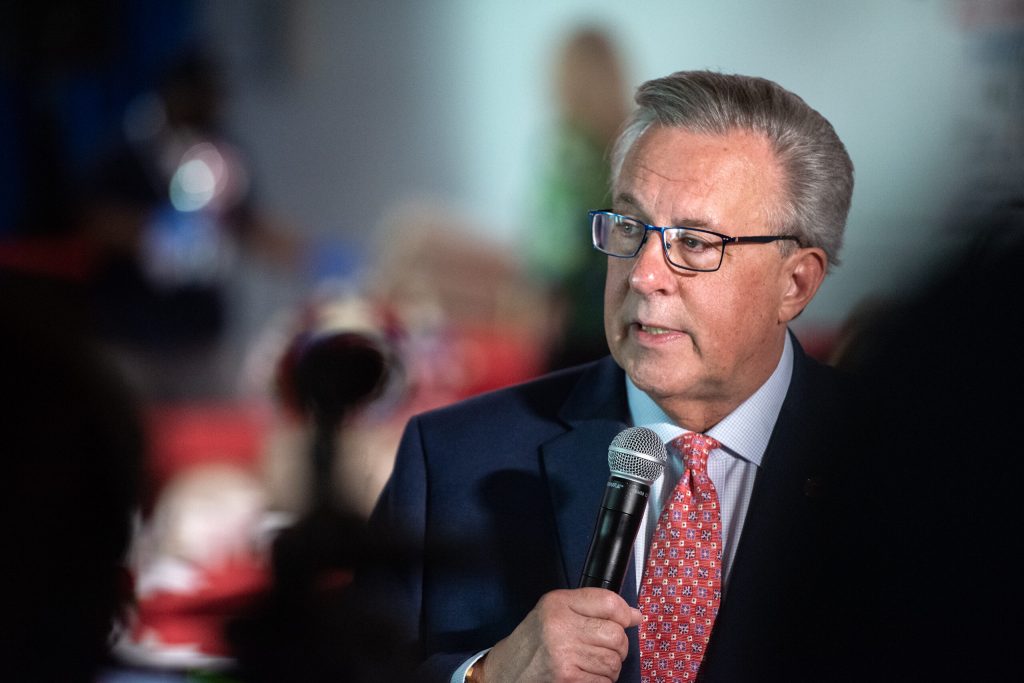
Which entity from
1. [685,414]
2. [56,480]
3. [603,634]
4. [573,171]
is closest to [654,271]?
[685,414]

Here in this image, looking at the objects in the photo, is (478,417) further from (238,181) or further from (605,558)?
(238,181)

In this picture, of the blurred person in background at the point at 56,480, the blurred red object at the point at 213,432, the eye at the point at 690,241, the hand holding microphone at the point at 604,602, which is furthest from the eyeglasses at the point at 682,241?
the blurred red object at the point at 213,432

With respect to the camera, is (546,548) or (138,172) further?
(138,172)

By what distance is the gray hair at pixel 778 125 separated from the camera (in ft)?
4.59

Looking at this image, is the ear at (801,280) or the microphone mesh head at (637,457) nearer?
the microphone mesh head at (637,457)

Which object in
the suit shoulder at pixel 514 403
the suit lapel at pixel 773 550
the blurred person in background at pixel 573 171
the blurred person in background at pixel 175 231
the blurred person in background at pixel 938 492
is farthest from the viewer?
the blurred person in background at pixel 175 231

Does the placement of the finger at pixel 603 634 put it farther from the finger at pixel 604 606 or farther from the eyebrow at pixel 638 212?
the eyebrow at pixel 638 212

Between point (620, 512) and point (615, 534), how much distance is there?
0.9 inches

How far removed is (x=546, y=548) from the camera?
1403 millimetres

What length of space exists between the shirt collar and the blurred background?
230mm

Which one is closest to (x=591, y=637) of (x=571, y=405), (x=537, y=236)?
(x=571, y=405)

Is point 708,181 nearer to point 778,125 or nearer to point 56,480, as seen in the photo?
point 778,125

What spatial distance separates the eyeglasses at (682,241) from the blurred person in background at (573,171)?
2.03m

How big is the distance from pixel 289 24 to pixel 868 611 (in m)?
5.37
